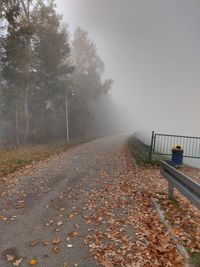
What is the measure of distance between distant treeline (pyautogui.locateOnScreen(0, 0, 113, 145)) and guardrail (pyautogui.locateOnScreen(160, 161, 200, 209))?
14735 millimetres

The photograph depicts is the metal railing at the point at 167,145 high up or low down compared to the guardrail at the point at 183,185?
down

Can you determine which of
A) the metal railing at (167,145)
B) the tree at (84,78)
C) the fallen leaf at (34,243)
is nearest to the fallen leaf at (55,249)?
the fallen leaf at (34,243)

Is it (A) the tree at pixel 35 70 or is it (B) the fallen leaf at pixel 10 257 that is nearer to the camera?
(B) the fallen leaf at pixel 10 257

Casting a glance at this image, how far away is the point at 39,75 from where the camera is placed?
27359 mm

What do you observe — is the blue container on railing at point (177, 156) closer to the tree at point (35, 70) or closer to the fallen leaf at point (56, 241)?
the fallen leaf at point (56, 241)

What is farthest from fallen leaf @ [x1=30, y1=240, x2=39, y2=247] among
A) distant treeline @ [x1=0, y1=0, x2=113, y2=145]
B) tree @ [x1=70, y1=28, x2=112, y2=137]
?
tree @ [x1=70, y1=28, x2=112, y2=137]

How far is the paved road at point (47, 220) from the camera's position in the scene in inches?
170

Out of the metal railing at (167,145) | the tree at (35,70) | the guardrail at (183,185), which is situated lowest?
the metal railing at (167,145)

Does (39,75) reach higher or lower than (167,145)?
higher

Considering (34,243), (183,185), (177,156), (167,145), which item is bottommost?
(167,145)

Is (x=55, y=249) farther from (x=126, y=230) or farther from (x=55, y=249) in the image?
(x=126, y=230)

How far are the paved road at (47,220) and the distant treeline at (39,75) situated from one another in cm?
1230

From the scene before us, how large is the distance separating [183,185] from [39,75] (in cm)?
2365

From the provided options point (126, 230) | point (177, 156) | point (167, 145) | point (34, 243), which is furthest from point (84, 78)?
point (34, 243)
